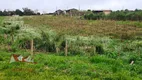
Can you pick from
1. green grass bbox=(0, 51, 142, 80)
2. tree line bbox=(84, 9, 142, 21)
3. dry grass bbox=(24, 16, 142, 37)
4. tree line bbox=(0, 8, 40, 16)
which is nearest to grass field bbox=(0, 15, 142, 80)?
green grass bbox=(0, 51, 142, 80)

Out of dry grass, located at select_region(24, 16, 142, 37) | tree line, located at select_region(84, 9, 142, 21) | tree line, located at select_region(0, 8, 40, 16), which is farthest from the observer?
tree line, located at select_region(0, 8, 40, 16)

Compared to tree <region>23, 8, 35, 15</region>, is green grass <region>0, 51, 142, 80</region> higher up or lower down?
lower down

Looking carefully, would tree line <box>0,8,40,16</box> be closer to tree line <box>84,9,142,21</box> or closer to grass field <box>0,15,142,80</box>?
tree line <box>84,9,142,21</box>

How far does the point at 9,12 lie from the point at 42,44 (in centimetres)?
3256

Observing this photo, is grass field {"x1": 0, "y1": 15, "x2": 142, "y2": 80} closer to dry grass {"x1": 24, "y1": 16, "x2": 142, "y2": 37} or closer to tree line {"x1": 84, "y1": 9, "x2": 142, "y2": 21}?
dry grass {"x1": 24, "y1": 16, "x2": 142, "y2": 37}

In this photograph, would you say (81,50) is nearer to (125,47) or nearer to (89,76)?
(125,47)

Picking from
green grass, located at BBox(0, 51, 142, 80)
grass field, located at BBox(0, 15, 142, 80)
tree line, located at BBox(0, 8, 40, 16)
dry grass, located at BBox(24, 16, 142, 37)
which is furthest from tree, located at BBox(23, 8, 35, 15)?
green grass, located at BBox(0, 51, 142, 80)

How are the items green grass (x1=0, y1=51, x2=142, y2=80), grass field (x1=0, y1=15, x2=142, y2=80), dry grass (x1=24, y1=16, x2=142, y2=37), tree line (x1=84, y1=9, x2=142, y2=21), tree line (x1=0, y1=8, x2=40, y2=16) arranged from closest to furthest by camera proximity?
green grass (x1=0, y1=51, x2=142, y2=80), grass field (x1=0, y1=15, x2=142, y2=80), dry grass (x1=24, y1=16, x2=142, y2=37), tree line (x1=84, y1=9, x2=142, y2=21), tree line (x1=0, y1=8, x2=40, y2=16)

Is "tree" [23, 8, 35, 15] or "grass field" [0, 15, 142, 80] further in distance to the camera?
"tree" [23, 8, 35, 15]

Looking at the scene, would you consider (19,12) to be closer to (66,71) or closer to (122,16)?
(122,16)

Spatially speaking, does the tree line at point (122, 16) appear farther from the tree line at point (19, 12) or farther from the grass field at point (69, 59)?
the grass field at point (69, 59)

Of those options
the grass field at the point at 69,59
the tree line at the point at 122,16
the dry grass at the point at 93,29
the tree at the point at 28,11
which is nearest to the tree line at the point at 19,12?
the tree at the point at 28,11

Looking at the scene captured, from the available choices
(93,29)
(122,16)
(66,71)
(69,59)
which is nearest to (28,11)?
(122,16)

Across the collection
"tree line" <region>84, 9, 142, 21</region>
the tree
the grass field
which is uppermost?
the tree
